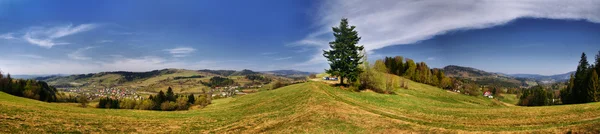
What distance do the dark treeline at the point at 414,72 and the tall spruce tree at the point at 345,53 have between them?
205 ft

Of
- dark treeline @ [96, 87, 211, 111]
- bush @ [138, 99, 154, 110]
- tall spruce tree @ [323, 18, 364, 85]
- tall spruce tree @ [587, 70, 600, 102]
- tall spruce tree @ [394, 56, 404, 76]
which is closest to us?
tall spruce tree @ [323, 18, 364, 85]

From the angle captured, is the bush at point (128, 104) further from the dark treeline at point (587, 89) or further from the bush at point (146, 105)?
the dark treeline at point (587, 89)

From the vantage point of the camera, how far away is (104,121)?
22547mm

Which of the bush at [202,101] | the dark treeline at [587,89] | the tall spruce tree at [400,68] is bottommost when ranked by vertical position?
the bush at [202,101]

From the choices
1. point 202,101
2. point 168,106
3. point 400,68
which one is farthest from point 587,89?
point 168,106

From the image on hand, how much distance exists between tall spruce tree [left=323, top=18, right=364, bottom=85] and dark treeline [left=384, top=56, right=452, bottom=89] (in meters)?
62.5

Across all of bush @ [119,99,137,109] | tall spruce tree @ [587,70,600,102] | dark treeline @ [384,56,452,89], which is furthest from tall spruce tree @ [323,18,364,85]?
bush @ [119,99,137,109]

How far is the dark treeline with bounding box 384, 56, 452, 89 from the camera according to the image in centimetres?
9831

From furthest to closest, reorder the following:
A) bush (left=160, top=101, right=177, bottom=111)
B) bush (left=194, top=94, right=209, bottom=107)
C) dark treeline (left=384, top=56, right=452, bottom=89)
Answer: dark treeline (left=384, top=56, right=452, bottom=89), bush (left=160, top=101, right=177, bottom=111), bush (left=194, top=94, right=209, bottom=107)

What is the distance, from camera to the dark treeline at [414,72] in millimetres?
98312

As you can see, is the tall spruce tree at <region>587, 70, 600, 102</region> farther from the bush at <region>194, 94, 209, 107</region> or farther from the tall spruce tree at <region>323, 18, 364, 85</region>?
the bush at <region>194, 94, 209, 107</region>

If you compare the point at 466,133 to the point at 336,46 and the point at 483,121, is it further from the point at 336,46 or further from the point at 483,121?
the point at 336,46

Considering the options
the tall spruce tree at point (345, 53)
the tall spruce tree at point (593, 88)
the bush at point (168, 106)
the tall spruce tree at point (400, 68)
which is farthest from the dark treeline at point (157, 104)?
the tall spruce tree at point (593, 88)

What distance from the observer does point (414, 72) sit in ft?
323
